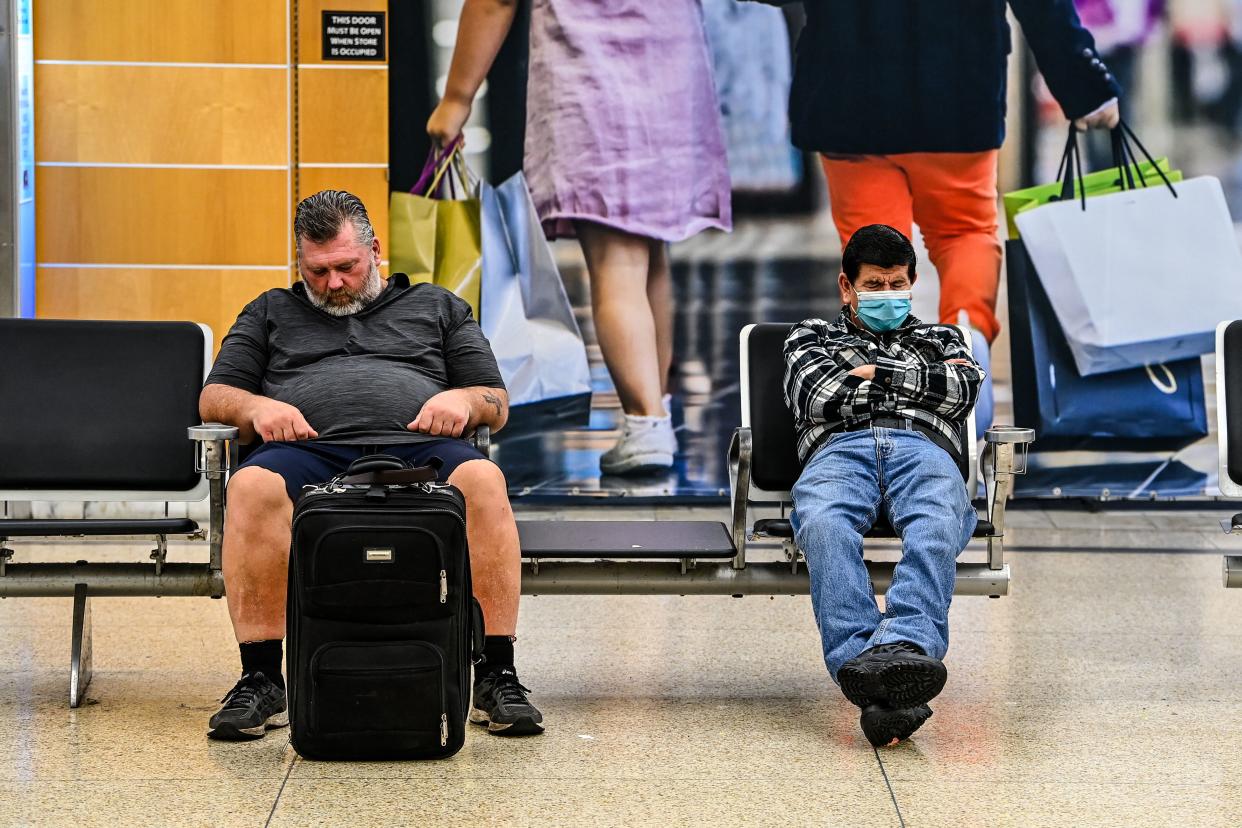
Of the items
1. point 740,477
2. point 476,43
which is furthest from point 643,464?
point 740,477

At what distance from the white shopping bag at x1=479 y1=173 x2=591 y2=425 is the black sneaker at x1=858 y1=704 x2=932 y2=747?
328cm

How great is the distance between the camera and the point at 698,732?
3.66 meters

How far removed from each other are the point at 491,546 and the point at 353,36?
335cm

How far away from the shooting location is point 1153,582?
543 cm

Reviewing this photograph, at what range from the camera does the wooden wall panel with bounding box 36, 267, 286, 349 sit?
6363 millimetres

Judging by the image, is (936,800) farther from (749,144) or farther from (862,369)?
(749,144)

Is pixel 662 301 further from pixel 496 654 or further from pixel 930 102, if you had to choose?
pixel 496 654

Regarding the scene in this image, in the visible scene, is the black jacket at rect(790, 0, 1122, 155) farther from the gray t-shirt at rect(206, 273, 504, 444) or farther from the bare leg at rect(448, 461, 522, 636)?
the bare leg at rect(448, 461, 522, 636)

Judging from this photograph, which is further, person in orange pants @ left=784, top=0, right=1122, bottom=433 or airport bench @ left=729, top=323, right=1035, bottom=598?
person in orange pants @ left=784, top=0, right=1122, bottom=433

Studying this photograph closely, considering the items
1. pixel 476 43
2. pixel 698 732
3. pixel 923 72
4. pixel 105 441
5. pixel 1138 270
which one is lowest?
pixel 698 732

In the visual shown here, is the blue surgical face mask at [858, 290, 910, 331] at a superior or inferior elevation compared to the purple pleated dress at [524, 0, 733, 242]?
inferior

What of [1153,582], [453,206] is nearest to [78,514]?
[453,206]

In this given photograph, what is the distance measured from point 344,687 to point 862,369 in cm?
148

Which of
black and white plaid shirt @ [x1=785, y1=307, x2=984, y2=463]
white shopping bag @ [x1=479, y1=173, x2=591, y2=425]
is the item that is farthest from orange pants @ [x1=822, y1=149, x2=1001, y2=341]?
black and white plaid shirt @ [x1=785, y1=307, x2=984, y2=463]
